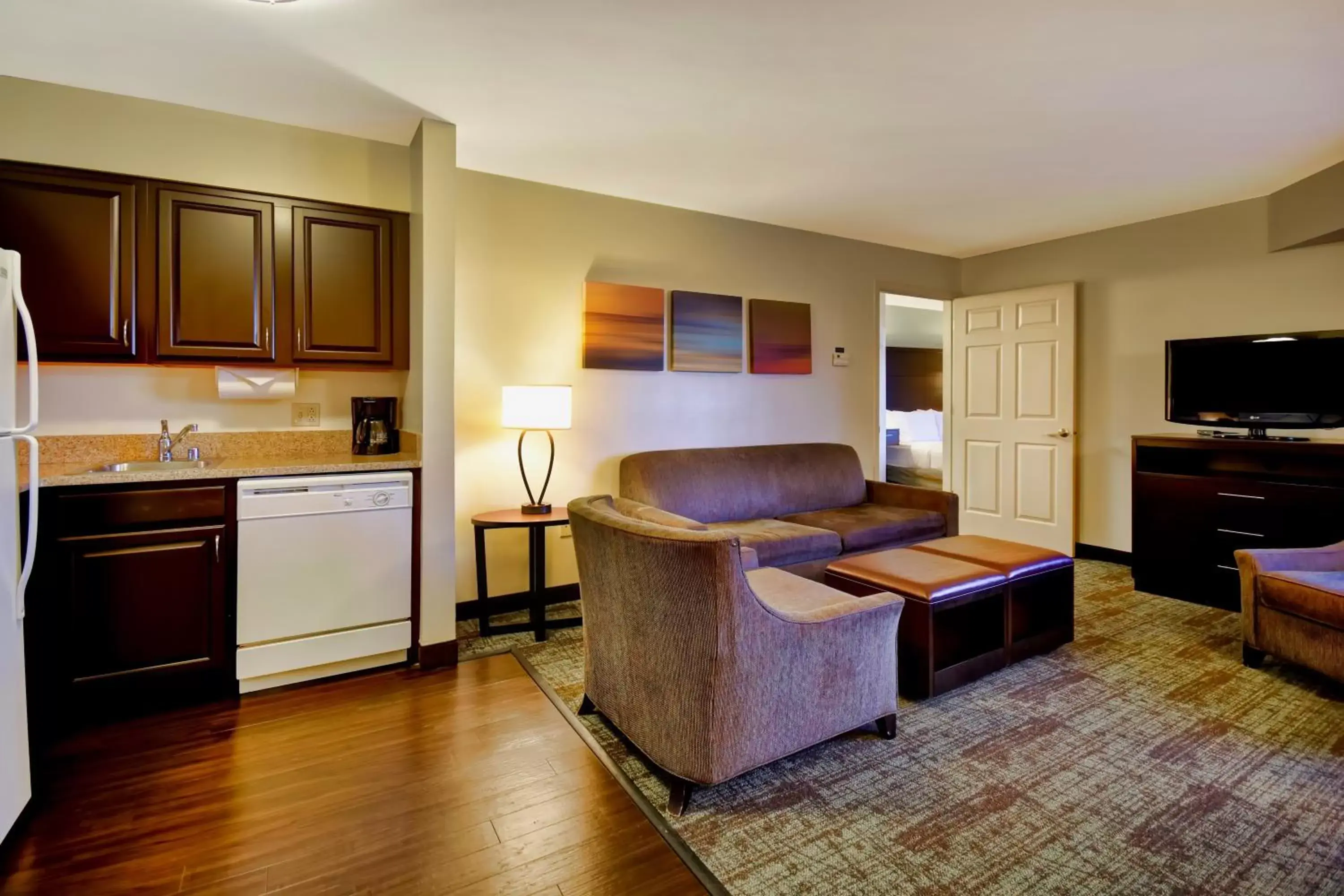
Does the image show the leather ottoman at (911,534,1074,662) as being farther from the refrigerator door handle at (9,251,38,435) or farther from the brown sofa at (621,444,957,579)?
the refrigerator door handle at (9,251,38,435)

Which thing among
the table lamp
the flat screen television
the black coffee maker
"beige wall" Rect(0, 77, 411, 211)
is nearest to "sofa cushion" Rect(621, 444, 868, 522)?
the table lamp

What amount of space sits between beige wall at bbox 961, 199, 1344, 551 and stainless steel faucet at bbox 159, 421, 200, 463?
18.1 feet

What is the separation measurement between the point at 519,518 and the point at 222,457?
1353 millimetres

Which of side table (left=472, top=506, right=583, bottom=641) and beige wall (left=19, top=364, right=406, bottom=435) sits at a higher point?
beige wall (left=19, top=364, right=406, bottom=435)

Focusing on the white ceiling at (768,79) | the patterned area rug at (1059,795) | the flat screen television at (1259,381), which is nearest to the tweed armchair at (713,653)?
the patterned area rug at (1059,795)

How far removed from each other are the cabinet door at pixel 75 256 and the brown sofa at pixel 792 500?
2377 mm

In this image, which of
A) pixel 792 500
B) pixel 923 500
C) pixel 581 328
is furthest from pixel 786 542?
pixel 581 328

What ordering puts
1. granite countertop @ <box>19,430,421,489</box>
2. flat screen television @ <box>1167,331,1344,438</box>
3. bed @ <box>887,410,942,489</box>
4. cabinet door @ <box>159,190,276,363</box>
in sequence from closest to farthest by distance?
granite countertop @ <box>19,430,421,489</box> → cabinet door @ <box>159,190,276,363</box> → flat screen television @ <box>1167,331,1344,438</box> → bed @ <box>887,410,942,489</box>

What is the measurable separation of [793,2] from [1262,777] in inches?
111

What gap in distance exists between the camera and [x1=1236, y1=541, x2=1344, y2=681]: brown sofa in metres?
2.42

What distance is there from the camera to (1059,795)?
1870mm

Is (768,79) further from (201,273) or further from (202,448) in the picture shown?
(202,448)

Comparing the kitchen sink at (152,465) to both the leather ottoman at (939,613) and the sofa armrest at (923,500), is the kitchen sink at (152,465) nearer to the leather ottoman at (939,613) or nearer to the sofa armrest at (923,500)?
the leather ottoman at (939,613)

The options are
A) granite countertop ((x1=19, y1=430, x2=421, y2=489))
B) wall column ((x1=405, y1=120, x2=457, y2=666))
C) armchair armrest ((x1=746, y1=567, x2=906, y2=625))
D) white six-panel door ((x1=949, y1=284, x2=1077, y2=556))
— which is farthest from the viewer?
white six-panel door ((x1=949, y1=284, x2=1077, y2=556))
